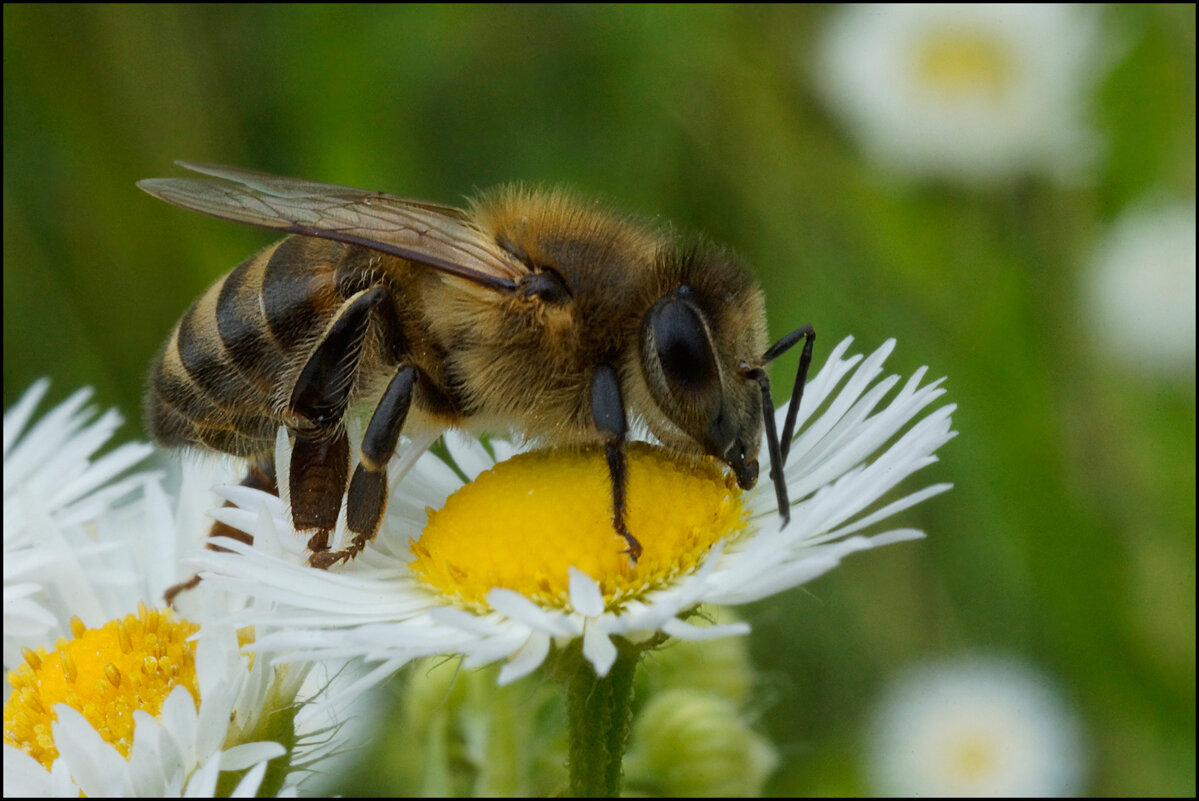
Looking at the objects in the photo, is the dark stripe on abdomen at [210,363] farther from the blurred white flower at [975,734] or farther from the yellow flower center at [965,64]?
the yellow flower center at [965,64]

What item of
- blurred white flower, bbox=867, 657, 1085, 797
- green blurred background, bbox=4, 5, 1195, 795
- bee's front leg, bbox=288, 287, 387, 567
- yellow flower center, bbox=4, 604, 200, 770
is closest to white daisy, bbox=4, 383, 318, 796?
yellow flower center, bbox=4, 604, 200, 770

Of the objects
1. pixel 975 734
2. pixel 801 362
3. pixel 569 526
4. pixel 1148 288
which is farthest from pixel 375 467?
pixel 1148 288

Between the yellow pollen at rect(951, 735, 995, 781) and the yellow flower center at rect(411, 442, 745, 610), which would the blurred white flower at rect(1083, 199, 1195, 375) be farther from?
the yellow flower center at rect(411, 442, 745, 610)

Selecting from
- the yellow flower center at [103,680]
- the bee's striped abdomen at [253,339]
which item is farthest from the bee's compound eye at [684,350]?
the yellow flower center at [103,680]

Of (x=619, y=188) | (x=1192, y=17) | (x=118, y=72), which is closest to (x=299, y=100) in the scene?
(x=118, y=72)

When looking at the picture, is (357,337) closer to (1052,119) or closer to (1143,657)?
(1143,657)

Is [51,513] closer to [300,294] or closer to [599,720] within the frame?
[300,294]
